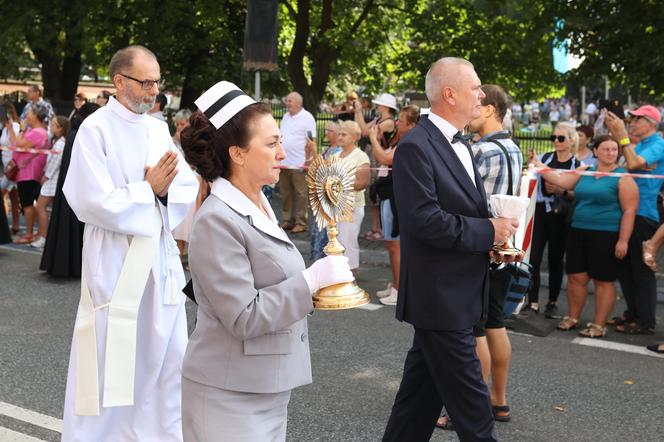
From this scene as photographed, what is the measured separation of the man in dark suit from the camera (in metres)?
3.85

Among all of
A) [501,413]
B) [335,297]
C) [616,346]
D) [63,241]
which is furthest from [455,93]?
[63,241]

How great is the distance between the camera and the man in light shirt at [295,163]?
13.2 metres

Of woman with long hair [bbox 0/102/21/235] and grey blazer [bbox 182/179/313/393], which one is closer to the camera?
grey blazer [bbox 182/179/313/393]

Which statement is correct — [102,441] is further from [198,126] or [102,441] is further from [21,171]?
[21,171]

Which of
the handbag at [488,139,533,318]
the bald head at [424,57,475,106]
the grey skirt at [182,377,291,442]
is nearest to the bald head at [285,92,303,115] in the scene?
the handbag at [488,139,533,318]

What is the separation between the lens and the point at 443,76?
4.03 metres

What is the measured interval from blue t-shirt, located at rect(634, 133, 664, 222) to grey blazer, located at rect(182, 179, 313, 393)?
556cm

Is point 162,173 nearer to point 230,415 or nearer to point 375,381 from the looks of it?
point 230,415

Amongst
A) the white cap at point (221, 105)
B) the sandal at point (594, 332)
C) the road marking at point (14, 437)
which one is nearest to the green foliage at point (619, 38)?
the sandal at point (594, 332)

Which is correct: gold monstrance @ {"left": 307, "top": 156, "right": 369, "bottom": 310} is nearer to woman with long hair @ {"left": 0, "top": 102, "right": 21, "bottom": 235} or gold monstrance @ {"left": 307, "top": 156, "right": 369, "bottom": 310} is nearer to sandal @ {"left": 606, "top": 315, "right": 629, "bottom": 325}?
sandal @ {"left": 606, "top": 315, "right": 629, "bottom": 325}

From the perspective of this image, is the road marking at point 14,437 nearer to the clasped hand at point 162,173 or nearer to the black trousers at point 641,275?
the clasped hand at point 162,173

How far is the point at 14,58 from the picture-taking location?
27609 millimetres

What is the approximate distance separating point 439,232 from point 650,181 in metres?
4.63

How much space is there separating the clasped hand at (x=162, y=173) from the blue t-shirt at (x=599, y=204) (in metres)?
4.31
